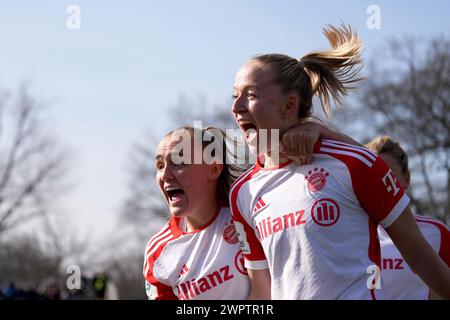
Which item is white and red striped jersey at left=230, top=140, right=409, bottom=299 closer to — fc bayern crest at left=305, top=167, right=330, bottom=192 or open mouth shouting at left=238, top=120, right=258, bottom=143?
fc bayern crest at left=305, top=167, right=330, bottom=192

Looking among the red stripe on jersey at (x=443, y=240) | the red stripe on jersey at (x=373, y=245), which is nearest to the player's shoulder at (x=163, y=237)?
the red stripe on jersey at (x=373, y=245)

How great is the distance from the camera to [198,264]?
5.15 m

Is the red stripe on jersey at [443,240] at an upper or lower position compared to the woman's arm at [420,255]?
lower

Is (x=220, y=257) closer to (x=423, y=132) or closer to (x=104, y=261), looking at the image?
(x=423, y=132)

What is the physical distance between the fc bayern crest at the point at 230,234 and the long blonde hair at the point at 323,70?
0.98 metres

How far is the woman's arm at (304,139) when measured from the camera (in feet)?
13.9

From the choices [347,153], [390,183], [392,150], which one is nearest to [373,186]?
[390,183]

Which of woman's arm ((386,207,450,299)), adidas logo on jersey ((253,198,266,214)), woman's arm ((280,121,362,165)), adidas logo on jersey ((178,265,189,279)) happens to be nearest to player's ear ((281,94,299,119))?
woman's arm ((280,121,362,165))

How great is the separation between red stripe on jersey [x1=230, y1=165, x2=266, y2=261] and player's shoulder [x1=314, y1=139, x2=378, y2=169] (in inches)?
18.8

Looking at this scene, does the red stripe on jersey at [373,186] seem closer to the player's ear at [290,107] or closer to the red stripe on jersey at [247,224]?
the player's ear at [290,107]

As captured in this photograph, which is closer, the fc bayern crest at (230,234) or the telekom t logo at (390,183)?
the telekom t logo at (390,183)

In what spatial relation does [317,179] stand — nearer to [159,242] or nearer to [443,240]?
[159,242]
